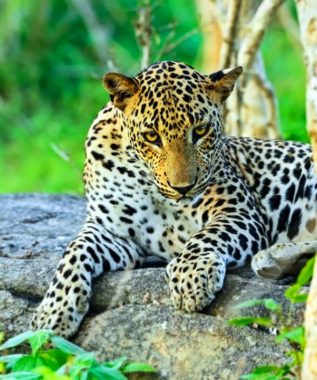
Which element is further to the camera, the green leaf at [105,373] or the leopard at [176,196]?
the leopard at [176,196]

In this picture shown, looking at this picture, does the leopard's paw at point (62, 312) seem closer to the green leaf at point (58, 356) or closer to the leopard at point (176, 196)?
the leopard at point (176, 196)

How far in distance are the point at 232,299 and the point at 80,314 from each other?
3.25 feet

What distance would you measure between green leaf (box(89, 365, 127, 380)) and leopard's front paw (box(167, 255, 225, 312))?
860 mm

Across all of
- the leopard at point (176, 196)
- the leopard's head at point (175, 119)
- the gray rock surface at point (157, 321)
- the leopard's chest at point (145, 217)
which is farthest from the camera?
the leopard's chest at point (145, 217)

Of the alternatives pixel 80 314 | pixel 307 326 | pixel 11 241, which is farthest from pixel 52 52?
pixel 307 326

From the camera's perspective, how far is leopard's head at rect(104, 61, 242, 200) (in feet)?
28.2

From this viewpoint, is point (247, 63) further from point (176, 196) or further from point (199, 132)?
point (176, 196)

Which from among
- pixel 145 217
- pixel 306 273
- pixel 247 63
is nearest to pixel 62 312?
pixel 145 217

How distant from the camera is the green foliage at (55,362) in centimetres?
709

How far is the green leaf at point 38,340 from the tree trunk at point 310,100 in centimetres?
176

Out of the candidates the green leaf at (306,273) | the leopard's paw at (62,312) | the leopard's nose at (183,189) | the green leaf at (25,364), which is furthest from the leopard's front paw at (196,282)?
the green leaf at (306,273)

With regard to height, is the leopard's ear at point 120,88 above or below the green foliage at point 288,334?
above

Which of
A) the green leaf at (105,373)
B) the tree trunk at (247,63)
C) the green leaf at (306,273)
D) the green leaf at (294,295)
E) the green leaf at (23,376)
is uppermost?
the tree trunk at (247,63)

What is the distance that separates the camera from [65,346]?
784 centimetres
